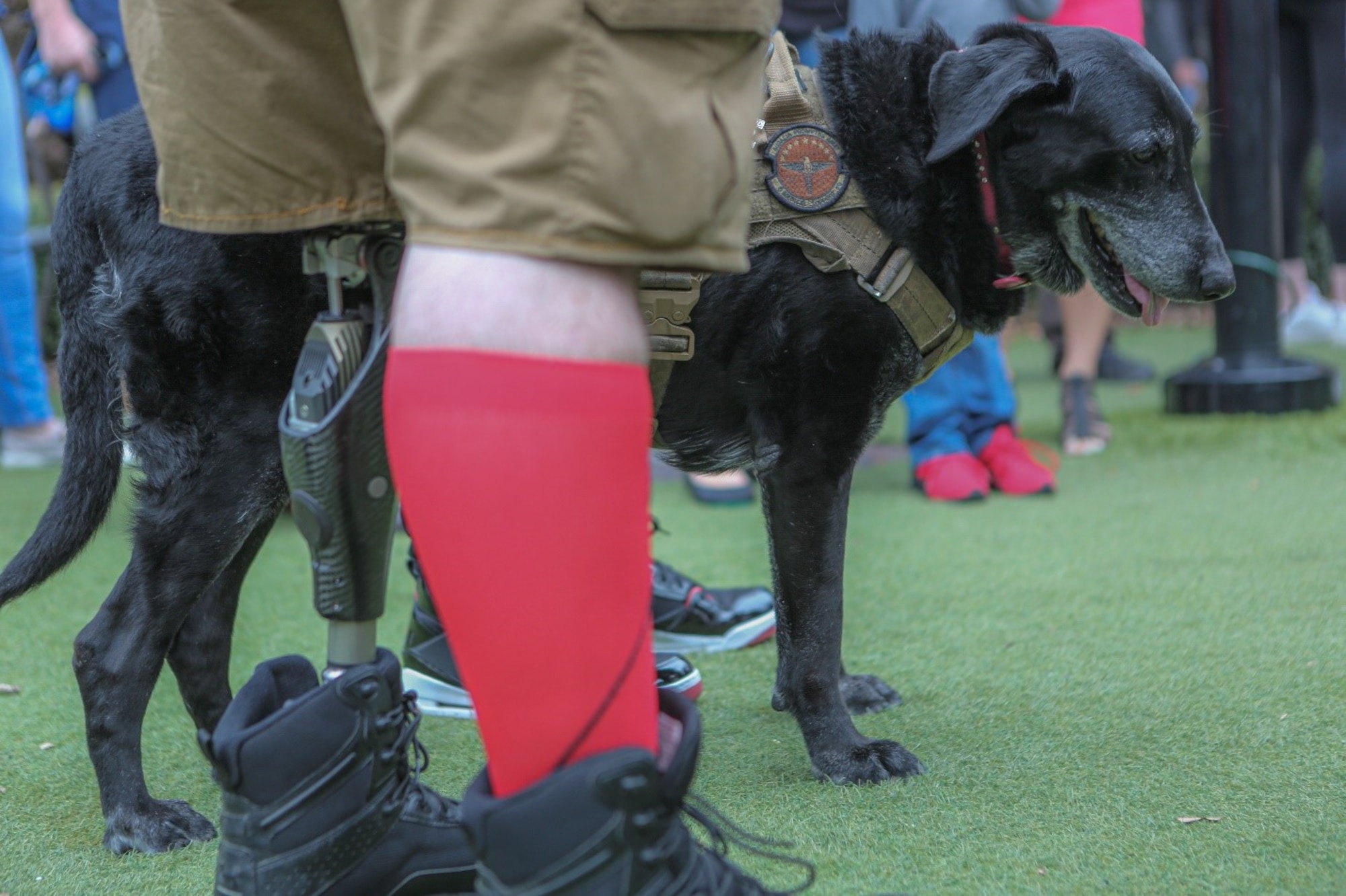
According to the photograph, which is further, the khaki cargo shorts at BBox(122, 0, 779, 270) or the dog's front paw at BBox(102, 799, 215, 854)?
the dog's front paw at BBox(102, 799, 215, 854)

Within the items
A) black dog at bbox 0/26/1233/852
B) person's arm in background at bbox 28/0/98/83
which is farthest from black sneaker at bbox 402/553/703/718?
person's arm in background at bbox 28/0/98/83

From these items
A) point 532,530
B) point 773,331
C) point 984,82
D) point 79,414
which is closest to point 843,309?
point 773,331

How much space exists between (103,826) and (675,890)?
1017 millimetres

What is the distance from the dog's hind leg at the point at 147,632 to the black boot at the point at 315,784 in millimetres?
413

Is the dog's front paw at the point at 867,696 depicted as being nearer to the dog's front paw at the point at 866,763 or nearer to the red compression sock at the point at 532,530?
the dog's front paw at the point at 866,763

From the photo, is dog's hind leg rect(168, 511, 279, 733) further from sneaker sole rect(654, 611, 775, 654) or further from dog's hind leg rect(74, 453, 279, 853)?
sneaker sole rect(654, 611, 775, 654)

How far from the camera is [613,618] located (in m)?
1.06

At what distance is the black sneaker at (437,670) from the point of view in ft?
7.07

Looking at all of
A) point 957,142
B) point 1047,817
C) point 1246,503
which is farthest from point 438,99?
point 1246,503

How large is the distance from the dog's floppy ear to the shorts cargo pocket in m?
0.90

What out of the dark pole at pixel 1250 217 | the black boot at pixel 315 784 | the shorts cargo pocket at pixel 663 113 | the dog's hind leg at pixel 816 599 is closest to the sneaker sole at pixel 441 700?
the dog's hind leg at pixel 816 599

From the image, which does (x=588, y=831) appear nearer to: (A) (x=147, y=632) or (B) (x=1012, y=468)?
(A) (x=147, y=632)

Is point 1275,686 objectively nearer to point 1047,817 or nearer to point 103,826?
point 1047,817

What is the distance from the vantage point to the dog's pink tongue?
207cm
